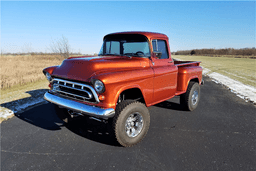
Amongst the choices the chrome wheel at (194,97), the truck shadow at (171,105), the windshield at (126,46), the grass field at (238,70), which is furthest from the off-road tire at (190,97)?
the grass field at (238,70)

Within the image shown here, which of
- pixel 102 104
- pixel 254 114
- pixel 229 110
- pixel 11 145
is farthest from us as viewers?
pixel 229 110

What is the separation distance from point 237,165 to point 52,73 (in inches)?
147

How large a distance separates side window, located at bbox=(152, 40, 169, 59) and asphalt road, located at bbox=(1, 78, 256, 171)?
1.68m

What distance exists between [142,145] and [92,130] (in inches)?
49.0

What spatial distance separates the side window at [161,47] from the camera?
12.8 feet

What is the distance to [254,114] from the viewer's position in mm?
4754

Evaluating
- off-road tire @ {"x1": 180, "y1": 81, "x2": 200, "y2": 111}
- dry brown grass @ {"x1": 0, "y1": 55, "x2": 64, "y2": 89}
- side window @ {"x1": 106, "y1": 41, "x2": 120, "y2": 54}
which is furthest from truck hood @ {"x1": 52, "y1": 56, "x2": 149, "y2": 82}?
dry brown grass @ {"x1": 0, "y1": 55, "x2": 64, "y2": 89}

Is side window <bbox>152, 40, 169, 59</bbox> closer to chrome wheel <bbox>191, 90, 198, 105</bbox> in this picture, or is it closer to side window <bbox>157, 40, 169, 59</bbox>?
side window <bbox>157, 40, 169, 59</bbox>

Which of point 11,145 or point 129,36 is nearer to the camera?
point 11,145

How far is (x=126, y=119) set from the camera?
2.90 m

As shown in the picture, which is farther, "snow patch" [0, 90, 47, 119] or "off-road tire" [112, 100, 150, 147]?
"snow patch" [0, 90, 47, 119]

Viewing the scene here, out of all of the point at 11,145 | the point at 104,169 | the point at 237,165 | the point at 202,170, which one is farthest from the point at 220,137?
the point at 11,145

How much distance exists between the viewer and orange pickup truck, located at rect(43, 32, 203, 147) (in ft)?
8.98

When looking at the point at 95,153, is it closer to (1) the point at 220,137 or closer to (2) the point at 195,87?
(1) the point at 220,137
